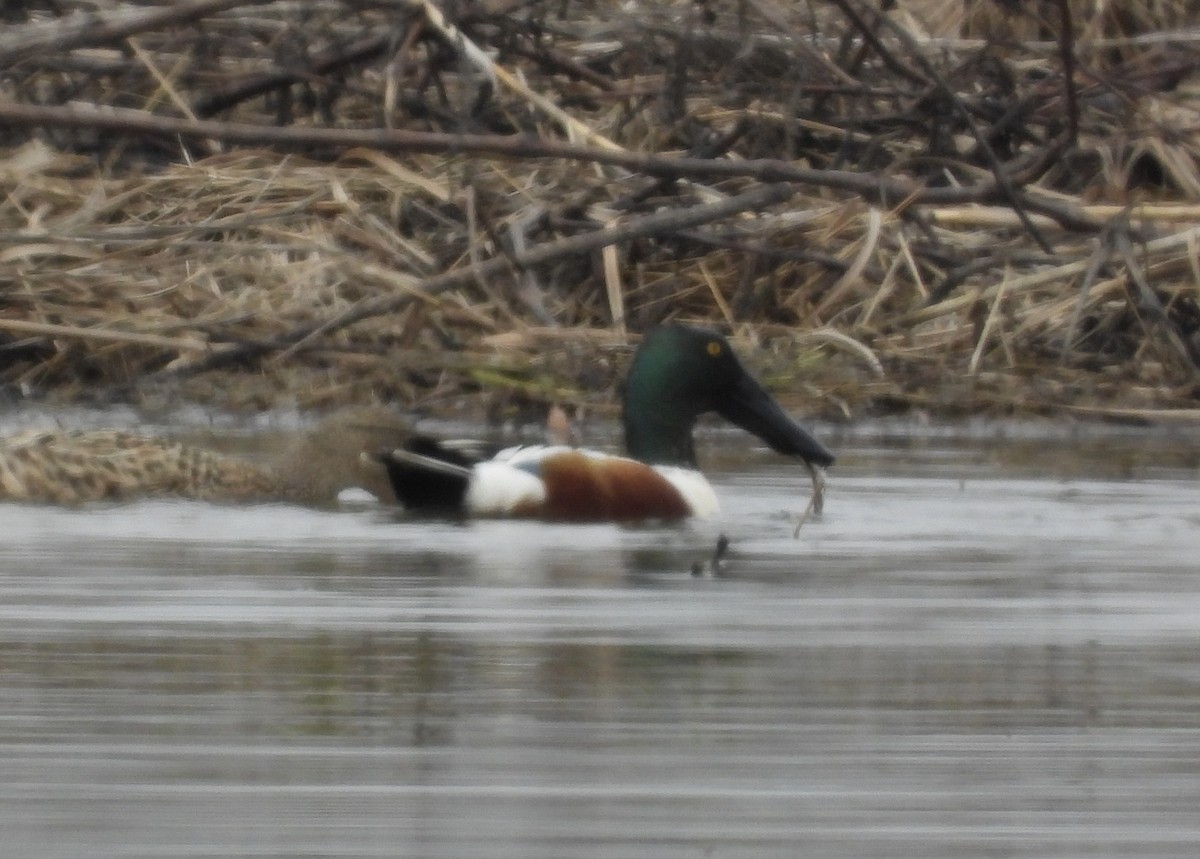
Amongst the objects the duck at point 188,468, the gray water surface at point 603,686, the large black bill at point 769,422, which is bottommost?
the duck at point 188,468

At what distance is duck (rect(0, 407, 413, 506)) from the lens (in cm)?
845

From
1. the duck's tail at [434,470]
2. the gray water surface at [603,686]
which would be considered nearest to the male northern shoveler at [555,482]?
the duck's tail at [434,470]

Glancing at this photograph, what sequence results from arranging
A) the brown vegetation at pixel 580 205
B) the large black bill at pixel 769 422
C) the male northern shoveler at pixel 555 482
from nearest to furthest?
the male northern shoveler at pixel 555 482, the large black bill at pixel 769 422, the brown vegetation at pixel 580 205

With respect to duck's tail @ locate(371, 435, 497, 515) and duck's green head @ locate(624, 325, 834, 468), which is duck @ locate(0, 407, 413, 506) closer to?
duck's tail @ locate(371, 435, 497, 515)

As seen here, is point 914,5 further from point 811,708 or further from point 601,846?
point 601,846

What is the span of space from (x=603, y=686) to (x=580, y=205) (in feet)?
22.5

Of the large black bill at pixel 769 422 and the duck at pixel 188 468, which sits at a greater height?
the large black bill at pixel 769 422

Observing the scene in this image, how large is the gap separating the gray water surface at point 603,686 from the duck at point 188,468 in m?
0.38

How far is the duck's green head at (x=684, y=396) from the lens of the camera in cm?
886

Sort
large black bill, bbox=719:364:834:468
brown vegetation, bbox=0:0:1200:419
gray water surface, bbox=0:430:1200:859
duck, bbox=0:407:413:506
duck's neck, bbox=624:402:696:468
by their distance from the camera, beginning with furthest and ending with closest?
brown vegetation, bbox=0:0:1200:419 < duck's neck, bbox=624:402:696:468 < large black bill, bbox=719:364:834:468 < duck, bbox=0:407:413:506 < gray water surface, bbox=0:430:1200:859

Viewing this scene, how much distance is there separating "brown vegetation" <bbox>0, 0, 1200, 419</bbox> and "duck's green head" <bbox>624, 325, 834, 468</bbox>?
1.23 m

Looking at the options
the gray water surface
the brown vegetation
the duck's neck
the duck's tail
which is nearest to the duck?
the duck's tail

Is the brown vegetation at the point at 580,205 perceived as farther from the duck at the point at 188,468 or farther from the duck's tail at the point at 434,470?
the duck's tail at the point at 434,470

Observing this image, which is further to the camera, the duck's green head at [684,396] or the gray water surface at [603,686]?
the duck's green head at [684,396]
